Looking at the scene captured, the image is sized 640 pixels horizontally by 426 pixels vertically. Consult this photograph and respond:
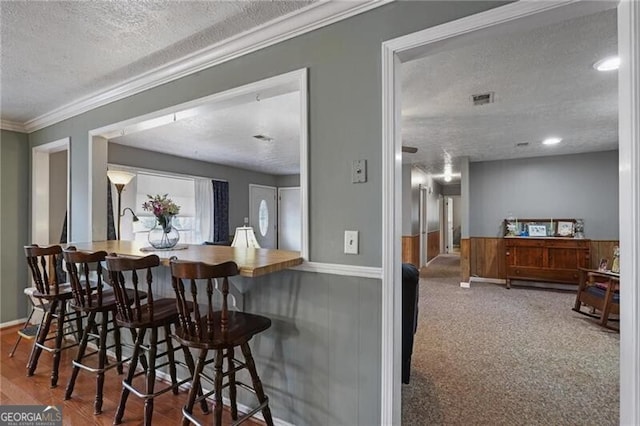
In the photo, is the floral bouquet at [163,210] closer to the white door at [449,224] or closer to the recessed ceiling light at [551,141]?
the recessed ceiling light at [551,141]

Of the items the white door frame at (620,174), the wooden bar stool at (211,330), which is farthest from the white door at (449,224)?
the wooden bar stool at (211,330)

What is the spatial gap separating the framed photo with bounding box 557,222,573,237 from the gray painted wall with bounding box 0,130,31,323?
790 centimetres

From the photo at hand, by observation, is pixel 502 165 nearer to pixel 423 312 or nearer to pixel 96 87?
pixel 423 312

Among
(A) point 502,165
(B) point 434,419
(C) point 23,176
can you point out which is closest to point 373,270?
(B) point 434,419

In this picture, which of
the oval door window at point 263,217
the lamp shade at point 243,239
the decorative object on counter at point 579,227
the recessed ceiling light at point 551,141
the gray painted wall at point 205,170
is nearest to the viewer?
the lamp shade at point 243,239

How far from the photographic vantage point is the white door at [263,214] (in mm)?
7566

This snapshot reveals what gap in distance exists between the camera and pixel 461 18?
1.41 metres

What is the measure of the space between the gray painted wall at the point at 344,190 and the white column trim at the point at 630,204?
623 mm

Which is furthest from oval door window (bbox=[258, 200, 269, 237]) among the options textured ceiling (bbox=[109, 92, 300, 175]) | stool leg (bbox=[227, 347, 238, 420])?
stool leg (bbox=[227, 347, 238, 420])

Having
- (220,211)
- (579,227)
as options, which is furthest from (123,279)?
(579,227)

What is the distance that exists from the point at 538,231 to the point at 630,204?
5356 mm

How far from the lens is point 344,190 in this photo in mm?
1706

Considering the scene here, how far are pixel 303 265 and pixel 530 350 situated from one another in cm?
259

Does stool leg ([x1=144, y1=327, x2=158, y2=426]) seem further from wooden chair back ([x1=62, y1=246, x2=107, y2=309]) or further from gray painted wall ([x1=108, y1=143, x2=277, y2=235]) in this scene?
gray painted wall ([x1=108, y1=143, x2=277, y2=235])
